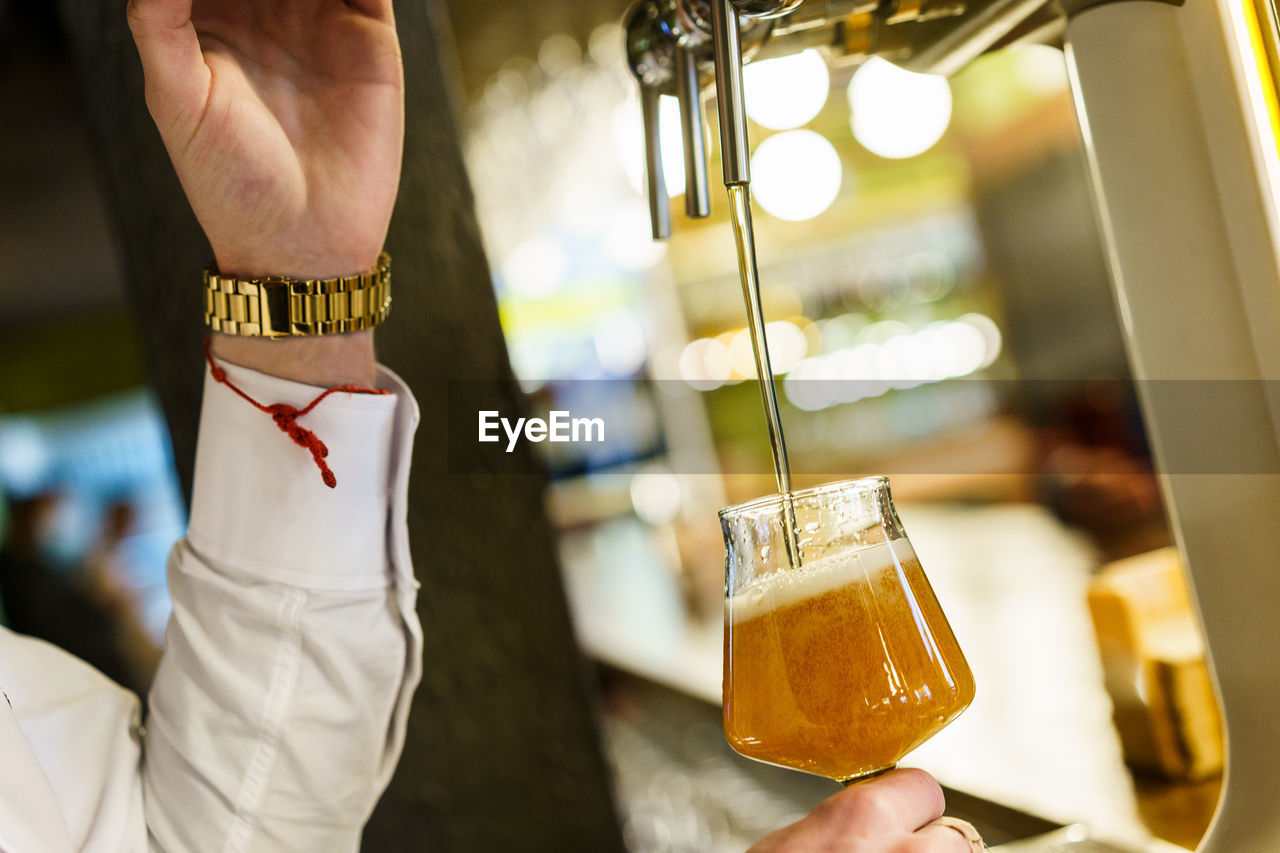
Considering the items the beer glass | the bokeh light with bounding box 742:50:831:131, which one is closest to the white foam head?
the beer glass

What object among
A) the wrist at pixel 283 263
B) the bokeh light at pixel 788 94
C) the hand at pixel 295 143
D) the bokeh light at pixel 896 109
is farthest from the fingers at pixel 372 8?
the bokeh light at pixel 896 109

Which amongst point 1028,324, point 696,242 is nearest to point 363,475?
point 696,242

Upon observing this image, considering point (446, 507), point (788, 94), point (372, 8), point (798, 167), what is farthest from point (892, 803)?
point (798, 167)

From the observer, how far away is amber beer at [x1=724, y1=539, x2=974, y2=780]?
0.41 metres

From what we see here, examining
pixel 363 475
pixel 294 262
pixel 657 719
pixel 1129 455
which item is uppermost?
pixel 294 262

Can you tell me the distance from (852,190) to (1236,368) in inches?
174

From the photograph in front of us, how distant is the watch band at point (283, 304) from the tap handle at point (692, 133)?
0.21 meters

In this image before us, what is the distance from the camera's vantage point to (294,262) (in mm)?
558

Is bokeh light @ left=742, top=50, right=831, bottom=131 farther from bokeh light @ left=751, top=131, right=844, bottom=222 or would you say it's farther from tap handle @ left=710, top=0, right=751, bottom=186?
tap handle @ left=710, top=0, right=751, bottom=186

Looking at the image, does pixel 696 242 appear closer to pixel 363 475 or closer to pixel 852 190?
pixel 852 190

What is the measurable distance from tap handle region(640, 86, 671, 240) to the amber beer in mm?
227

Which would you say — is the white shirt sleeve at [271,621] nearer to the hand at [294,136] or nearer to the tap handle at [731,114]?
the hand at [294,136]

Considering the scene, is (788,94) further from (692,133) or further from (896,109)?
(692,133)

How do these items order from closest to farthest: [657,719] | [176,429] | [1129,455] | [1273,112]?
[1273,112] → [176,429] → [657,719] → [1129,455]
